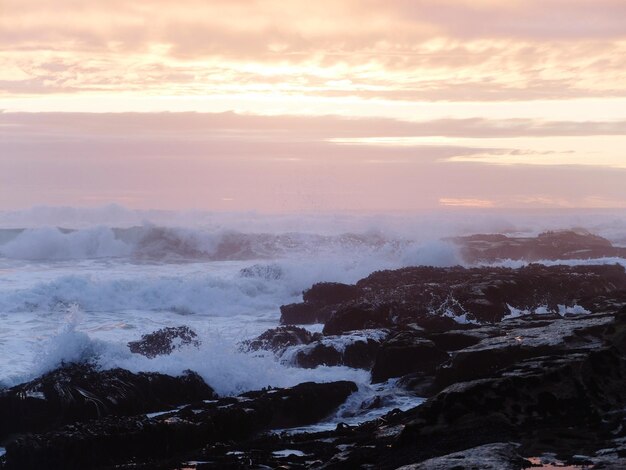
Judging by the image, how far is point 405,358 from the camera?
20.4 meters

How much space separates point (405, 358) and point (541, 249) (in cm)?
3569

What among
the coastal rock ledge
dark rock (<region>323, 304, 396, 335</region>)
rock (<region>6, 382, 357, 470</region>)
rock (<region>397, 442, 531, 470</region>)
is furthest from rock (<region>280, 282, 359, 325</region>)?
rock (<region>397, 442, 531, 470</region>)

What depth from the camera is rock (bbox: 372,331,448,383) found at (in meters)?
20.2

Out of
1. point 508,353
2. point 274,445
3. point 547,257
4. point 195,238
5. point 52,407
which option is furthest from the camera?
point 195,238

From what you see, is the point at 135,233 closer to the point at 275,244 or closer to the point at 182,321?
the point at 275,244

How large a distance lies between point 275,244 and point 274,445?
6141 cm

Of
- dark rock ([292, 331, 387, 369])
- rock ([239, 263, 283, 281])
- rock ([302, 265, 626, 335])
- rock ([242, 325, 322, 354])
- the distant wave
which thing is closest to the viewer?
dark rock ([292, 331, 387, 369])

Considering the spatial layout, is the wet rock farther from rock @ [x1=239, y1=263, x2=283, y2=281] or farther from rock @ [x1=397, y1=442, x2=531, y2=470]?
rock @ [x1=239, y1=263, x2=283, y2=281]

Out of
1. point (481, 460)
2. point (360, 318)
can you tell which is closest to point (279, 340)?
point (360, 318)

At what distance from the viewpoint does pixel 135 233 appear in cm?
7412

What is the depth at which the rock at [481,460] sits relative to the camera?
10.2 metres

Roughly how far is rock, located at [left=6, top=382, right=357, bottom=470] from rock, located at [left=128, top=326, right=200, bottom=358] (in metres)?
7.50

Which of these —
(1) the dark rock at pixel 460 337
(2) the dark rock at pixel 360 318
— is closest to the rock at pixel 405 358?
(1) the dark rock at pixel 460 337

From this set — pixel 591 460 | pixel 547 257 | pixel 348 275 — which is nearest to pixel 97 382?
pixel 591 460
